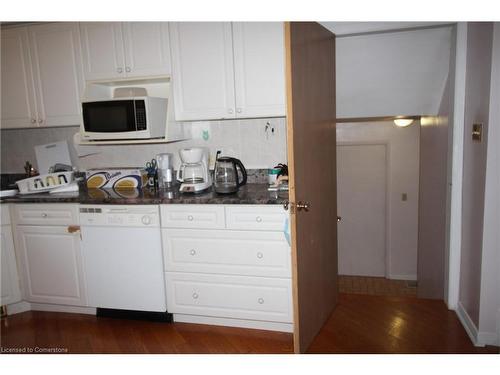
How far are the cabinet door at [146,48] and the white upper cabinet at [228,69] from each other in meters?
0.07

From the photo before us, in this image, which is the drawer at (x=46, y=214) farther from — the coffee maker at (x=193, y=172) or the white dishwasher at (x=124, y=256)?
the coffee maker at (x=193, y=172)

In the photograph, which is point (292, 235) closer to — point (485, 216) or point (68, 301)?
point (485, 216)

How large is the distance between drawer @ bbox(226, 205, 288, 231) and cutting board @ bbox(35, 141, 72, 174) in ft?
5.84

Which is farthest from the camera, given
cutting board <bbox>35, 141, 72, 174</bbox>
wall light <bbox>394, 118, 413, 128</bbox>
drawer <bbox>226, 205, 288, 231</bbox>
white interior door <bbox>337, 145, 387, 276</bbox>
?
white interior door <bbox>337, 145, 387, 276</bbox>

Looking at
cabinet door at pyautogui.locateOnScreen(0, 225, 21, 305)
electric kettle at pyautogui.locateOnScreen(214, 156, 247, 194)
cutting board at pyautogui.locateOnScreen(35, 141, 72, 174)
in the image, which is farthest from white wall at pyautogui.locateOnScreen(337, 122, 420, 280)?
cabinet door at pyautogui.locateOnScreen(0, 225, 21, 305)

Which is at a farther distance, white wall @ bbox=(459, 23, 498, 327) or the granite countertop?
the granite countertop

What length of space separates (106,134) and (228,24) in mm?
1138

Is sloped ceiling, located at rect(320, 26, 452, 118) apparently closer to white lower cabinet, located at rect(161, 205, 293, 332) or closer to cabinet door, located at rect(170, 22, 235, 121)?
cabinet door, located at rect(170, 22, 235, 121)

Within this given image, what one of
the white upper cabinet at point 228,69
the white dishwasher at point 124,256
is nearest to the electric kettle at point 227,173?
the white upper cabinet at point 228,69

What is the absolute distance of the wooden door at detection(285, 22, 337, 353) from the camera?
6.36 ft

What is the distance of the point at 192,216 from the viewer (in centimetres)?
251

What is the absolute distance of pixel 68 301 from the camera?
2814 millimetres

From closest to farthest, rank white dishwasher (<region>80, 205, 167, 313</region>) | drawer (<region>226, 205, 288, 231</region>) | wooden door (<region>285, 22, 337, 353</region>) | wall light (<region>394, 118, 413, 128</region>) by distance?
1. wooden door (<region>285, 22, 337, 353</region>)
2. drawer (<region>226, 205, 288, 231</region>)
3. white dishwasher (<region>80, 205, 167, 313</region>)
4. wall light (<region>394, 118, 413, 128</region>)

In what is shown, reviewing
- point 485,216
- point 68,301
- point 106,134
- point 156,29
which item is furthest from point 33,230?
point 485,216
